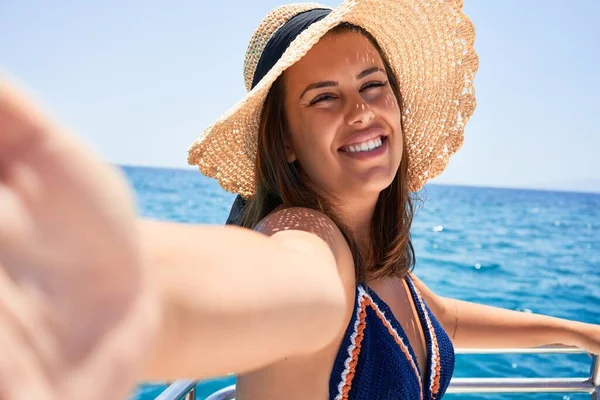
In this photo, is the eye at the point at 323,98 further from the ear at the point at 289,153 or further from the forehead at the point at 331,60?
the ear at the point at 289,153

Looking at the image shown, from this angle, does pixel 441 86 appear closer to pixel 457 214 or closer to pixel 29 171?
pixel 29 171

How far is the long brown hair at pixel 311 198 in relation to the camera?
4.37ft

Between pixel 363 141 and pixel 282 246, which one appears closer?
pixel 282 246

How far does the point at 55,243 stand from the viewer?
9.6 inches

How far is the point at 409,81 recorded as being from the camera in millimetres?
1589

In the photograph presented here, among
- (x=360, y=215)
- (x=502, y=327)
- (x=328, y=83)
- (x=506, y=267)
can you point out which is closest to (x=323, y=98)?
(x=328, y=83)

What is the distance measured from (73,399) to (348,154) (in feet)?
3.59

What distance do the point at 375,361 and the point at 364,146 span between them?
1.60 feet

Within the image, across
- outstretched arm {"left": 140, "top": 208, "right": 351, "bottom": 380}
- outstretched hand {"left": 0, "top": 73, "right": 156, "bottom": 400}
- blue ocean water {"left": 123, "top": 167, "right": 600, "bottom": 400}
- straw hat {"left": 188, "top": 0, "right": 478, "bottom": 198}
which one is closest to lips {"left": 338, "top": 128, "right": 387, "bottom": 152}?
straw hat {"left": 188, "top": 0, "right": 478, "bottom": 198}

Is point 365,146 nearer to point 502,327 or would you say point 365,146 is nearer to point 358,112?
point 358,112

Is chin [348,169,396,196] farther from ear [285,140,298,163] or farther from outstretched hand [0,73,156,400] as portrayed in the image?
outstretched hand [0,73,156,400]

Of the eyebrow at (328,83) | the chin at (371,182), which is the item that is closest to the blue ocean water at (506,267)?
the chin at (371,182)

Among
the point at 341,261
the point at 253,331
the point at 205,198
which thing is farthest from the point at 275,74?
the point at 205,198

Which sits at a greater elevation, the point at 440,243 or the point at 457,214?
the point at 440,243
